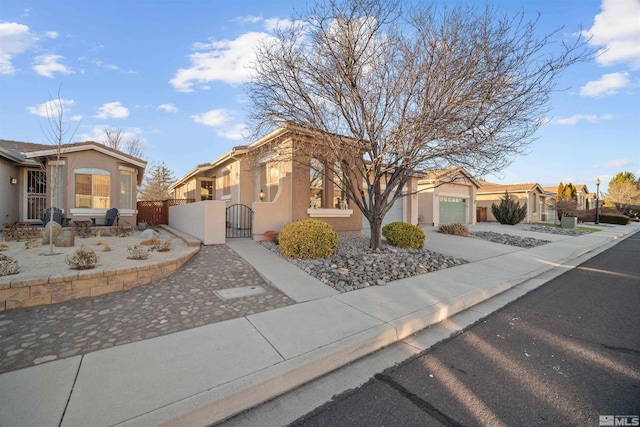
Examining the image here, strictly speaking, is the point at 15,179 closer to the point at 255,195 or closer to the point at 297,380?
the point at 255,195

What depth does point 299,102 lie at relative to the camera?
7762 millimetres

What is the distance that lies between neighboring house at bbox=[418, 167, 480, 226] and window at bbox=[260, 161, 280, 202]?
1065cm

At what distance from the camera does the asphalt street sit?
2455 millimetres

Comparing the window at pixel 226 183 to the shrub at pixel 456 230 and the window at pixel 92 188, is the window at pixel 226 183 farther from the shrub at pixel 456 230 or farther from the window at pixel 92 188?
the shrub at pixel 456 230

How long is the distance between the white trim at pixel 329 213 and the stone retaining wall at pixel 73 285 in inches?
230

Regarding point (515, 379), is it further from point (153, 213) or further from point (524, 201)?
point (524, 201)

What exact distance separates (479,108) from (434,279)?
427cm

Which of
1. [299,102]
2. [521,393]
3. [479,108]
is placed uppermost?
[299,102]

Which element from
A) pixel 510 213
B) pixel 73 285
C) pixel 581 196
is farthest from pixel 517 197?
pixel 73 285

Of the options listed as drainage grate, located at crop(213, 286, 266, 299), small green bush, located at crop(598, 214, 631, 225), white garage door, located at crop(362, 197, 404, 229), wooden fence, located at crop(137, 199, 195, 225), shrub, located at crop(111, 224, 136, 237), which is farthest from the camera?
small green bush, located at crop(598, 214, 631, 225)

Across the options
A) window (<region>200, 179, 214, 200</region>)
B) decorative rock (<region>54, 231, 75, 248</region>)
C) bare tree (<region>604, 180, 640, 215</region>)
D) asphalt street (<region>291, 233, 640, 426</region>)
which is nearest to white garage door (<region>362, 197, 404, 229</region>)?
window (<region>200, 179, 214, 200</region>)

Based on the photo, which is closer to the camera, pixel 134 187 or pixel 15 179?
pixel 15 179

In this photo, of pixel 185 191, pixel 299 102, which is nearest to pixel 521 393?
pixel 299 102

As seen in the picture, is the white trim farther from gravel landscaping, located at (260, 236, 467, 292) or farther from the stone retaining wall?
the stone retaining wall
